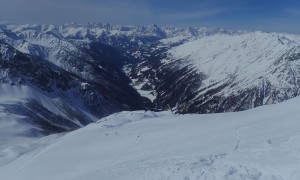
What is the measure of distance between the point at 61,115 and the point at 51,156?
146118mm

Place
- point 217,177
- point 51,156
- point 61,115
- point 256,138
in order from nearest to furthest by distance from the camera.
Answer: point 217,177, point 256,138, point 51,156, point 61,115

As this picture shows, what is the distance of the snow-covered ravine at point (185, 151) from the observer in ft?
93.0

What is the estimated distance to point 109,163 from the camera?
143ft

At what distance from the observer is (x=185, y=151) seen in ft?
131

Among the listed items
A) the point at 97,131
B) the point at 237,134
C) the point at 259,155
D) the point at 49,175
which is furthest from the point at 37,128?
the point at 259,155

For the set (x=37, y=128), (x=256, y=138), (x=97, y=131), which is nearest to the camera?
(x=256, y=138)

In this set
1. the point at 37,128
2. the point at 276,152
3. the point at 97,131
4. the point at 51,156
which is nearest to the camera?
the point at 276,152

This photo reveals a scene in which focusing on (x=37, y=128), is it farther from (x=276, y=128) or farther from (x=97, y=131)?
(x=276, y=128)

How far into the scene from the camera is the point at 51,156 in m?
54.7

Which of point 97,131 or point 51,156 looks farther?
point 97,131

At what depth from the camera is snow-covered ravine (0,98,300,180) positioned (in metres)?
28.3

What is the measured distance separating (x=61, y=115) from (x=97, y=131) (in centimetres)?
13641

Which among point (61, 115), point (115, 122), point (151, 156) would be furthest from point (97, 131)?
point (61, 115)

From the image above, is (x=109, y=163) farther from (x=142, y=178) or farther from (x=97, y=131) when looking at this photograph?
(x=97, y=131)
